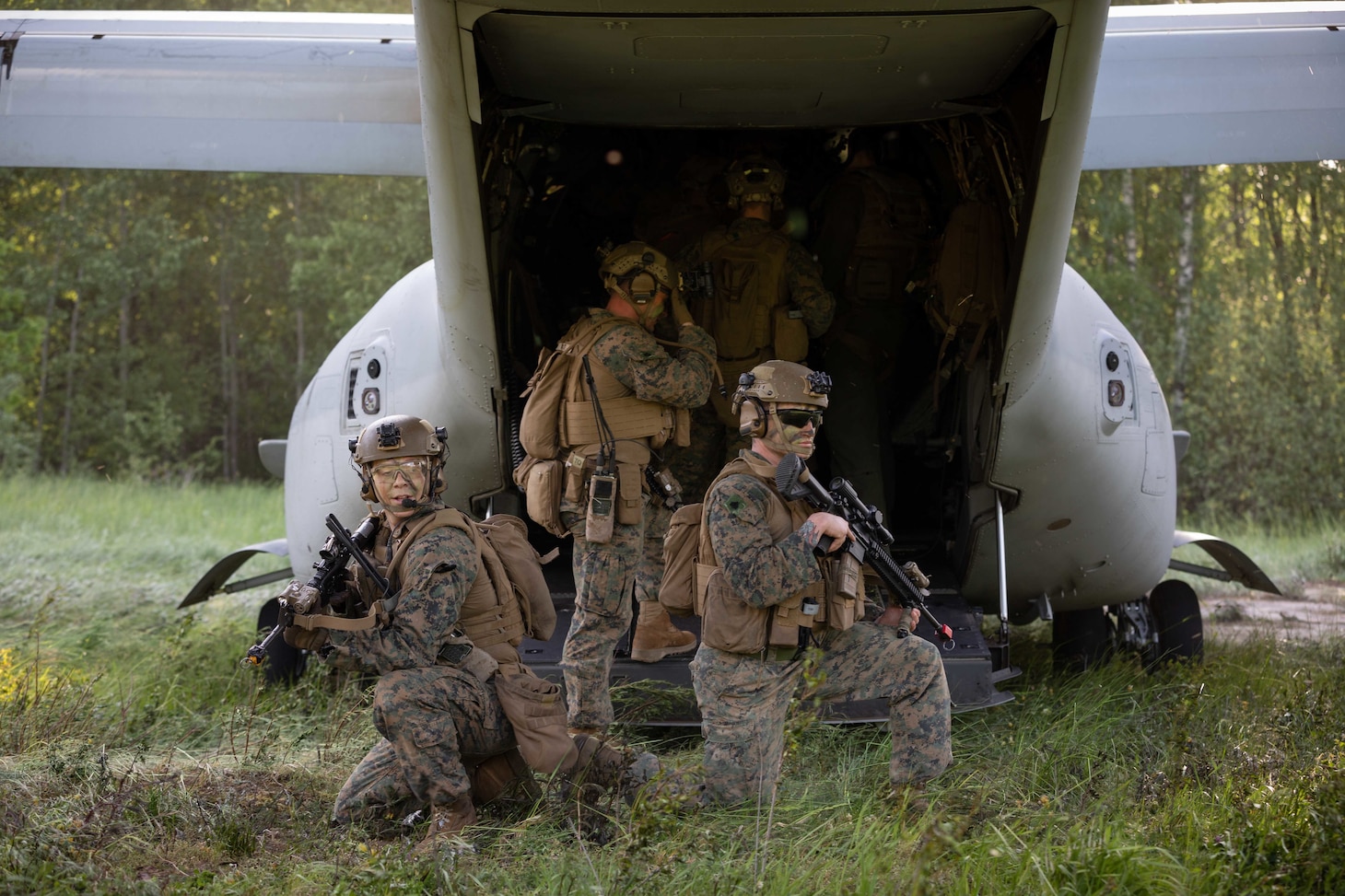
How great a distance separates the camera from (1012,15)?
442 centimetres

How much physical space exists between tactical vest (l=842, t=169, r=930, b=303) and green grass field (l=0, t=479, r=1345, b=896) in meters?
2.04

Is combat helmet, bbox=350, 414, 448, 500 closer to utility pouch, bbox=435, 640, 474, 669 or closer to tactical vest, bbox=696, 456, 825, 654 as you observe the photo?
utility pouch, bbox=435, 640, 474, 669

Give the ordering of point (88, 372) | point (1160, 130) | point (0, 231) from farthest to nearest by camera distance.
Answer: point (88, 372) → point (0, 231) → point (1160, 130)

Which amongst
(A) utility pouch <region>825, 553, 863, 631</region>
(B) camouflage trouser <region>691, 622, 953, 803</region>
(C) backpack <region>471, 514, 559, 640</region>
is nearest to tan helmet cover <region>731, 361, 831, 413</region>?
(A) utility pouch <region>825, 553, 863, 631</region>

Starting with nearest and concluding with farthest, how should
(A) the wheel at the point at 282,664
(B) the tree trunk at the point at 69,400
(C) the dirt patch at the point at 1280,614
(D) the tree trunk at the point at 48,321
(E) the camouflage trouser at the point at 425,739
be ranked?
(E) the camouflage trouser at the point at 425,739 → (A) the wheel at the point at 282,664 → (C) the dirt patch at the point at 1280,614 → (D) the tree trunk at the point at 48,321 → (B) the tree trunk at the point at 69,400

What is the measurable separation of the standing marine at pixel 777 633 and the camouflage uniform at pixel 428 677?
73 centimetres

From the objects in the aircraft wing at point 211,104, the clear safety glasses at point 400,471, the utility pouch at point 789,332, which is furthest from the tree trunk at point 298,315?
the clear safety glasses at point 400,471

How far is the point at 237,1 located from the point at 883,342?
811 inches

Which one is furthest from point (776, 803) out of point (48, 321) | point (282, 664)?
point (48, 321)

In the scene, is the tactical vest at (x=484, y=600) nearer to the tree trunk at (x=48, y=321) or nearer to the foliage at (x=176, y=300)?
the foliage at (x=176, y=300)

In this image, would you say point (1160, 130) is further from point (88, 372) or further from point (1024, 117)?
point (88, 372)

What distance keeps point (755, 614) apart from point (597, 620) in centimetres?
110

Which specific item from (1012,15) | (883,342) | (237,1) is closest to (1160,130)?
(883,342)

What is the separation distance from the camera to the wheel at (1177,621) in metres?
7.05
